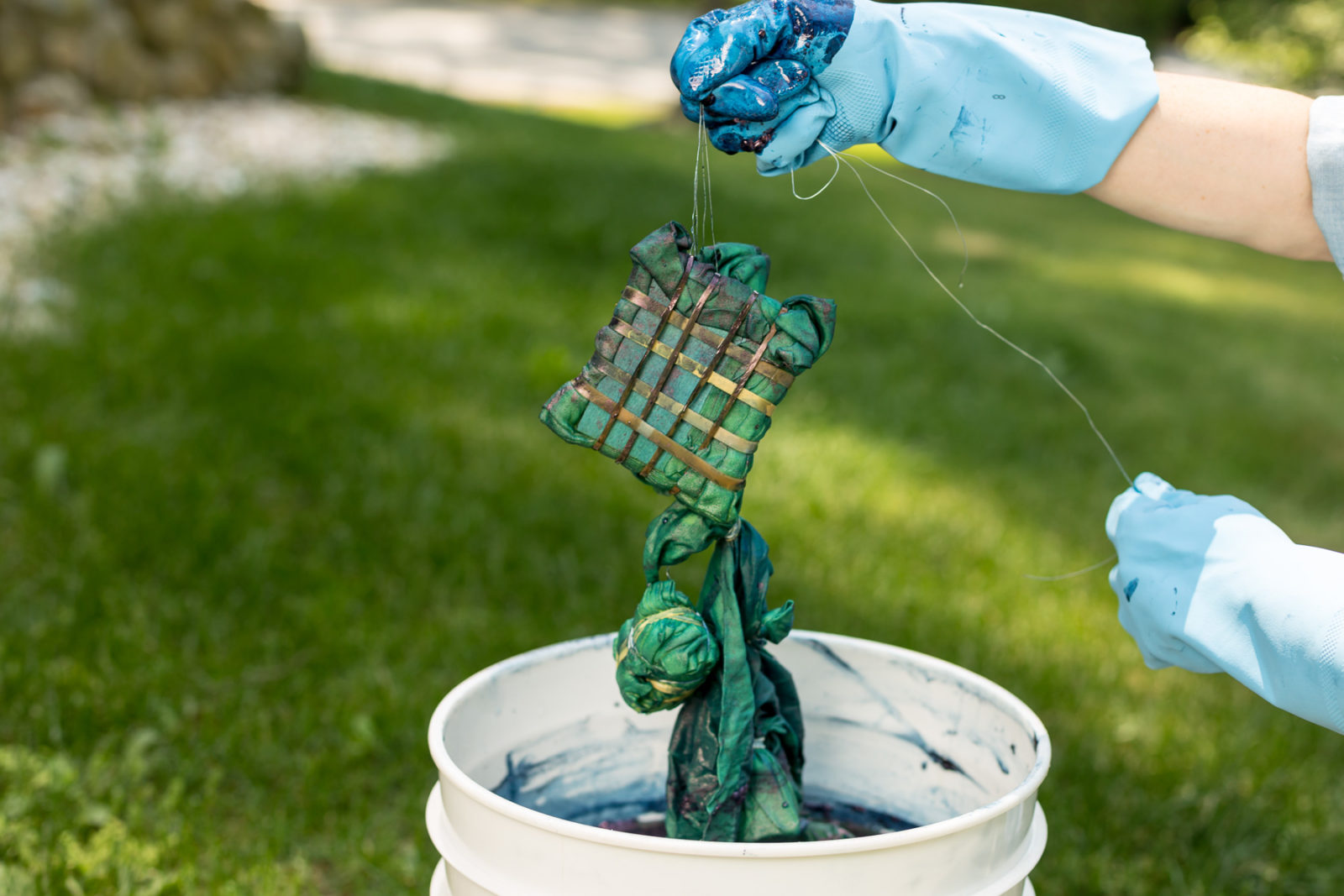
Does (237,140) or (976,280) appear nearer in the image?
(976,280)

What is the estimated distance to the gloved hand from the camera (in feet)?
3.44

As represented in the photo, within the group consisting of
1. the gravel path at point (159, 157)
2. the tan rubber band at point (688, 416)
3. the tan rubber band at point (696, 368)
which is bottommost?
the gravel path at point (159, 157)

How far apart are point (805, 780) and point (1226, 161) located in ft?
2.68

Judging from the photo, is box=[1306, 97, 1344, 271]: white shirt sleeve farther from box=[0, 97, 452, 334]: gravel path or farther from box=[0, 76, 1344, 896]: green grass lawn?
box=[0, 97, 452, 334]: gravel path

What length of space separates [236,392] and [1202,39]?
1310 centimetres

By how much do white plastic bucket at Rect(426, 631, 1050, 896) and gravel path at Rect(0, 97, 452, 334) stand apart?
102 inches

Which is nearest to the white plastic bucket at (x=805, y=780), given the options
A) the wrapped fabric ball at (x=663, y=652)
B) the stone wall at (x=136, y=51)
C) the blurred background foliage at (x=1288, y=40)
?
the wrapped fabric ball at (x=663, y=652)

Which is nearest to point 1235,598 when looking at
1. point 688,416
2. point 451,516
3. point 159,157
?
point 688,416

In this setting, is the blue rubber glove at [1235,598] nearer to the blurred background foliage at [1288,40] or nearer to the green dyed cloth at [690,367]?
the green dyed cloth at [690,367]

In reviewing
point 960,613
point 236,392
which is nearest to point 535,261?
point 236,392

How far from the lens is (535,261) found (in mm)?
4383

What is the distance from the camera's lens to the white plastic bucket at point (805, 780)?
884 mm

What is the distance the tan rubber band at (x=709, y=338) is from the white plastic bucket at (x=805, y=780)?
0.38 meters

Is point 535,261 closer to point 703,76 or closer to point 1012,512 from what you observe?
point 1012,512
